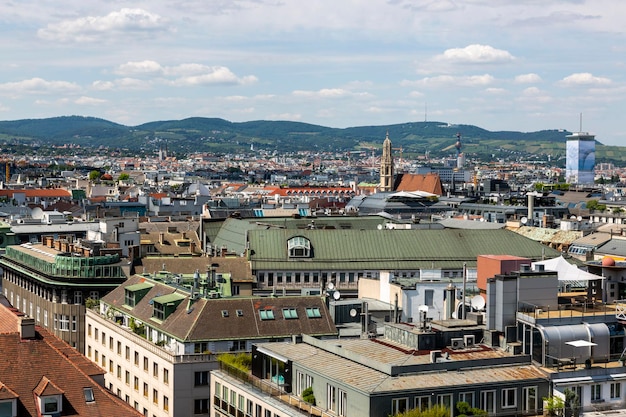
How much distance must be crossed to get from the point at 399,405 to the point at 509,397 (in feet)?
17.5

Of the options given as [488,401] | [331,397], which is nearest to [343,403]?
[331,397]

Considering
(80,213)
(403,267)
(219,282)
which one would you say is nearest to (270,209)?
(80,213)

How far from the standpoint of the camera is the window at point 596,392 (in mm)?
52875

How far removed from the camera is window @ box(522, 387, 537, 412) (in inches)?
2030

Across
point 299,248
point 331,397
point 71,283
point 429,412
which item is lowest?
point 71,283

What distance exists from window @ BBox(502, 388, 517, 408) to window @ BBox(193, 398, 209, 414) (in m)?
26.0

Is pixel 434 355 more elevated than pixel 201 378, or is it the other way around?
pixel 434 355

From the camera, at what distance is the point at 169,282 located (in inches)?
3366

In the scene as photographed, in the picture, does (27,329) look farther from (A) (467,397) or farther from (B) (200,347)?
(B) (200,347)

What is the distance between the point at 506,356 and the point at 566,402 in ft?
11.0

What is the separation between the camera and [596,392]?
53.0m

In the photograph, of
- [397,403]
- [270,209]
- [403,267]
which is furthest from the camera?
[270,209]

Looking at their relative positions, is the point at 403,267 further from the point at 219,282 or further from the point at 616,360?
the point at 616,360

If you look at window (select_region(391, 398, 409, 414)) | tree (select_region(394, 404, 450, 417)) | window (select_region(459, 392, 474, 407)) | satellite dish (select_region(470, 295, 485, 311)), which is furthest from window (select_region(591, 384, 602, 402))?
window (select_region(391, 398, 409, 414))
